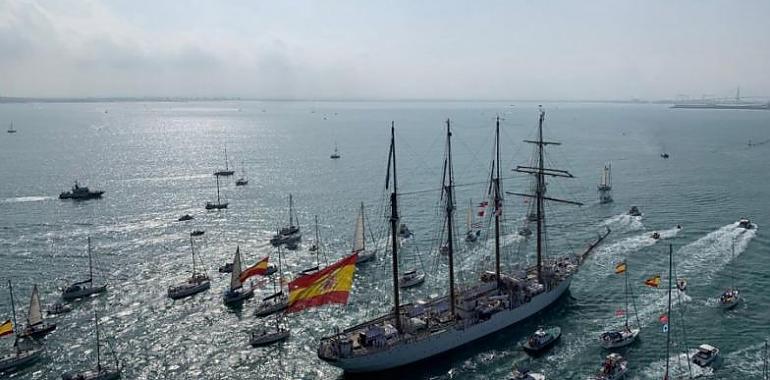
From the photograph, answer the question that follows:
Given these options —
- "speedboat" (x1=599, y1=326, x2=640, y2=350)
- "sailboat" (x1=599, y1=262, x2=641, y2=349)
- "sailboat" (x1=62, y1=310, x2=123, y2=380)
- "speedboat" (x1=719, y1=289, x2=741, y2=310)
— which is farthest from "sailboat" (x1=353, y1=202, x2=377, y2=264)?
"speedboat" (x1=719, y1=289, x2=741, y2=310)

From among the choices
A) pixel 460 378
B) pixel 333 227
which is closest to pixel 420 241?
pixel 333 227

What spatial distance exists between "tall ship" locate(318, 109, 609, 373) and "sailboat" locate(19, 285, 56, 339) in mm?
33517

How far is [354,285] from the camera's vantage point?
272 feet

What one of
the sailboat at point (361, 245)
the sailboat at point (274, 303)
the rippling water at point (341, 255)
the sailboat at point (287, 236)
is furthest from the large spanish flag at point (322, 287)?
the sailboat at point (287, 236)

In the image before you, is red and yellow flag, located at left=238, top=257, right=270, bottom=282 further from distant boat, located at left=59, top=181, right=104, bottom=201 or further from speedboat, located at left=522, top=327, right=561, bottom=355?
Result: distant boat, located at left=59, top=181, right=104, bottom=201

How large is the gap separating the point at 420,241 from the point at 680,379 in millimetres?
53622

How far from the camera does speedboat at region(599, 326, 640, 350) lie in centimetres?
6172

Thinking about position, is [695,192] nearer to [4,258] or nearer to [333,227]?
[333,227]

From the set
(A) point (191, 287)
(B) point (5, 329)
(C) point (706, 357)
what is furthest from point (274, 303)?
(C) point (706, 357)

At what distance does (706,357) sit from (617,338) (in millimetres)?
8280

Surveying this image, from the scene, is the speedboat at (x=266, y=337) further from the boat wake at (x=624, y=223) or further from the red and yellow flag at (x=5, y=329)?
the boat wake at (x=624, y=223)

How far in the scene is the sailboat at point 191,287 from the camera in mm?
77500

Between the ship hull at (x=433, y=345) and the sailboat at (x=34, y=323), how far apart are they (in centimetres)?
3493

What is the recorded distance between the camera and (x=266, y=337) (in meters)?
64.5
